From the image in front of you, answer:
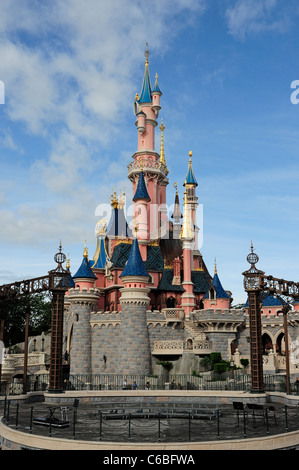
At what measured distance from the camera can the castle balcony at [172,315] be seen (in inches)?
1615

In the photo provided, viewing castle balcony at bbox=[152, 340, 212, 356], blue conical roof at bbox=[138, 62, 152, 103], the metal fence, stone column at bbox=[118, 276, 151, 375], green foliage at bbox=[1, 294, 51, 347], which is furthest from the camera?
green foliage at bbox=[1, 294, 51, 347]

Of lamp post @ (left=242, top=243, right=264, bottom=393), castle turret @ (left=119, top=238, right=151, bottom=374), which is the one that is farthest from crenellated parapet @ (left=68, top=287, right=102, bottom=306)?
lamp post @ (left=242, top=243, right=264, bottom=393)

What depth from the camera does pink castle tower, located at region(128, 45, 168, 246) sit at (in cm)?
5009

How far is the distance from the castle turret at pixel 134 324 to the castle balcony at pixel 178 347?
3.14ft

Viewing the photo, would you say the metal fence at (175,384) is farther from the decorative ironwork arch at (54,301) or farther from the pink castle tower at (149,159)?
the pink castle tower at (149,159)

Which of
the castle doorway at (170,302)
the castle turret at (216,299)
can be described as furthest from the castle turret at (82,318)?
the castle turret at (216,299)

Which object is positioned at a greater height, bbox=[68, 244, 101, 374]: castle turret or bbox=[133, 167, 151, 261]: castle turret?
bbox=[133, 167, 151, 261]: castle turret

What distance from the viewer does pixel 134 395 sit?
24734 millimetres

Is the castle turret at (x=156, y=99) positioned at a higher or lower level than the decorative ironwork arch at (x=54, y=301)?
higher

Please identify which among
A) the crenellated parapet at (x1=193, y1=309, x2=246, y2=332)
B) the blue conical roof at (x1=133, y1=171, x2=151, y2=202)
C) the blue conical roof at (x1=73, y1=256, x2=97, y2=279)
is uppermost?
the blue conical roof at (x1=133, y1=171, x2=151, y2=202)

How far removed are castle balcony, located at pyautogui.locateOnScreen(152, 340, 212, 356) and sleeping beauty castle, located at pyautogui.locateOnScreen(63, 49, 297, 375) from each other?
8 cm

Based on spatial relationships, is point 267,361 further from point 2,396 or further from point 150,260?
point 2,396

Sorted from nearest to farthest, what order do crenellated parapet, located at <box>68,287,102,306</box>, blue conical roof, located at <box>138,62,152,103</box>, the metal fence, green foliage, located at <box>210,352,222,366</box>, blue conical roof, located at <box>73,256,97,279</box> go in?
1. the metal fence
2. green foliage, located at <box>210,352,222,366</box>
3. crenellated parapet, located at <box>68,287,102,306</box>
4. blue conical roof, located at <box>73,256,97,279</box>
5. blue conical roof, located at <box>138,62,152,103</box>

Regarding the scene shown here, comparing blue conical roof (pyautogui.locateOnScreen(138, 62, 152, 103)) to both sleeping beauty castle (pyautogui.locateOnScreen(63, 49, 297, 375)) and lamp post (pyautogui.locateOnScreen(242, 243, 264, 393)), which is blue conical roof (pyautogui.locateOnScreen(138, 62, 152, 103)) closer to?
sleeping beauty castle (pyautogui.locateOnScreen(63, 49, 297, 375))
